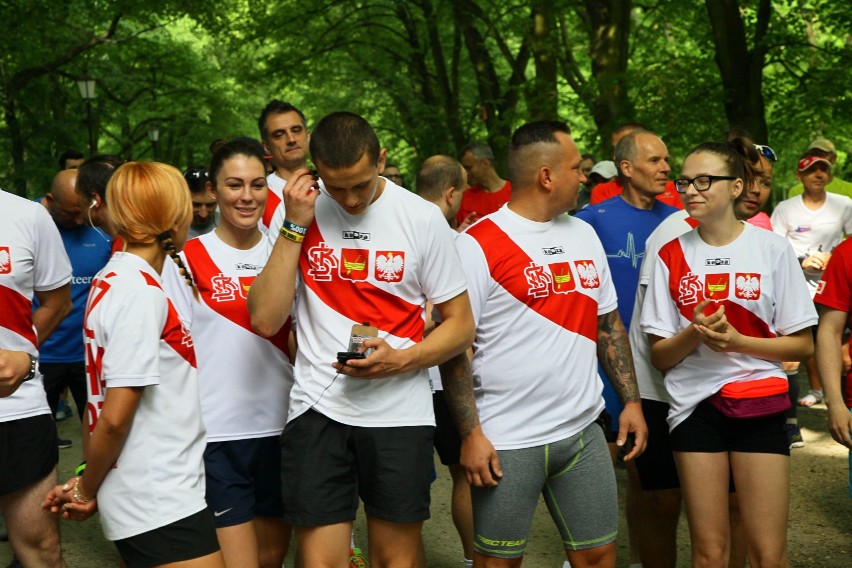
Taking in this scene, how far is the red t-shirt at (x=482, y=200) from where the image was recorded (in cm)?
936

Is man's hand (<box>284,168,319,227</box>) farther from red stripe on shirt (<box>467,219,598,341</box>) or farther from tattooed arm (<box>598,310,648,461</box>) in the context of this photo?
tattooed arm (<box>598,310,648,461</box>)

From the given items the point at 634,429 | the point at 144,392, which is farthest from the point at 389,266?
the point at 634,429

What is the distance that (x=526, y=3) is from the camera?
18328 mm

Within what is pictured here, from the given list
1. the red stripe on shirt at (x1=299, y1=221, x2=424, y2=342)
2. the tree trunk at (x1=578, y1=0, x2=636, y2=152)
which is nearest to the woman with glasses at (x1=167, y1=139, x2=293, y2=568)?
the red stripe on shirt at (x1=299, y1=221, x2=424, y2=342)

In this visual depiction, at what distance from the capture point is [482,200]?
9.51 meters

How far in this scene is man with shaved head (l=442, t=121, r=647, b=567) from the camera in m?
4.34

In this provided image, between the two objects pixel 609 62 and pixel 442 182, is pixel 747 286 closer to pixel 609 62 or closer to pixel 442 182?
pixel 442 182

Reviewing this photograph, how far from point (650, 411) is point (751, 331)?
814 millimetres

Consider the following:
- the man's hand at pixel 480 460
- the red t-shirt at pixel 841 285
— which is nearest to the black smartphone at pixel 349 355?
the man's hand at pixel 480 460

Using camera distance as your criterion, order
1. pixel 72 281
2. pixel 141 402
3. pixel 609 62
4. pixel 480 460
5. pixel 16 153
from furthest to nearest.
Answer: pixel 16 153 → pixel 609 62 → pixel 72 281 → pixel 480 460 → pixel 141 402

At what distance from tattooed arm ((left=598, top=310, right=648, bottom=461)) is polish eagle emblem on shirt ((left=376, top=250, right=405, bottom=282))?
3.58 feet

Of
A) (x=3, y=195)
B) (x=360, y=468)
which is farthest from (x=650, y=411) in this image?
(x=3, y=195)

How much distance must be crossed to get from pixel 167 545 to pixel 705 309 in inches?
93.2

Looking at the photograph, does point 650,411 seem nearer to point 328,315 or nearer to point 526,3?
point 328,315
